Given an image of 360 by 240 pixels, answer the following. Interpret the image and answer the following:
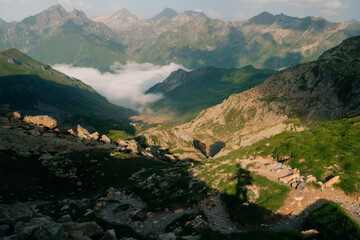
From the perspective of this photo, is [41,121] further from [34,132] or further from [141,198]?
[141,198]

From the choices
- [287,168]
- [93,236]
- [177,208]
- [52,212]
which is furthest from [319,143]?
[52,212]

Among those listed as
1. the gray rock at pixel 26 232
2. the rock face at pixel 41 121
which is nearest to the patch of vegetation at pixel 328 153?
the gray rock at pixel 26 232

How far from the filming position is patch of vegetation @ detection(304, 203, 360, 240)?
17.2 meters

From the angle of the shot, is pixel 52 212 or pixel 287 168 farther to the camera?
pixel 287 168

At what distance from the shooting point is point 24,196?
1705 inches

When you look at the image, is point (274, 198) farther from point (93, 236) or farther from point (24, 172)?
point (24, 172)

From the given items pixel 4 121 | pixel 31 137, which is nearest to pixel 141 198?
pixel 31 137

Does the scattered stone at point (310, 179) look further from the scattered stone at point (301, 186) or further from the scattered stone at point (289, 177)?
the scattered stone at point (289, 177)

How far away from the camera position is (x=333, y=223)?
61.9ft

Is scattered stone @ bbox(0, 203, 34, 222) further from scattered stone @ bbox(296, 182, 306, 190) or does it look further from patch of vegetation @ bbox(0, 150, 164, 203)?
scattered stone @ bbox(296, 182, 306, 190)

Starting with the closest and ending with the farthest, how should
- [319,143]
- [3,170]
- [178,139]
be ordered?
[319,143] → [3,170] → [178,139]

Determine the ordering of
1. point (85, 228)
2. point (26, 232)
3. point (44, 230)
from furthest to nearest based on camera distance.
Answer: point (85, 228) → point (44, 230) → point (26, 232)

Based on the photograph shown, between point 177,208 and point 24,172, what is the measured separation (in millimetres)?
39485

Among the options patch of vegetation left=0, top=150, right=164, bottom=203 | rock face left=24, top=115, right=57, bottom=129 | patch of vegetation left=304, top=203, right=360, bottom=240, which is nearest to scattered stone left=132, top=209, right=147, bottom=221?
patch of vegetation left=0, top=150, right=164, bottom=203
